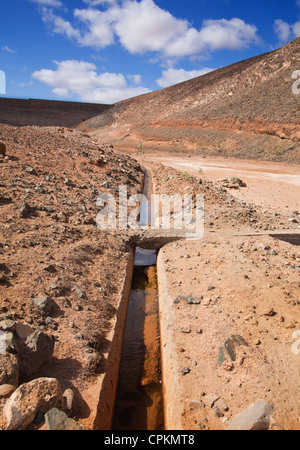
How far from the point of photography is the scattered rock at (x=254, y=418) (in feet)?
10.2

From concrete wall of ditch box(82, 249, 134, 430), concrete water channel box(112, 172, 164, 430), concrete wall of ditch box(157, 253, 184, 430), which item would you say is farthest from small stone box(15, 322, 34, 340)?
concrete wall of ditch box(157, 253, 184, 430)

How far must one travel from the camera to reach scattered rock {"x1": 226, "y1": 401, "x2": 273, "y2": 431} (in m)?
3.11

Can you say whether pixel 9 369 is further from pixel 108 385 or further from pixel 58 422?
pixel 108 385

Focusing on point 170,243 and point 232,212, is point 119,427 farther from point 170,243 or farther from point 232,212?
point 232,212

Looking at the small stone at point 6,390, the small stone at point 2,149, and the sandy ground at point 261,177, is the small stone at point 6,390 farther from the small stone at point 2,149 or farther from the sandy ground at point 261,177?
the sandy ground at point 261,177

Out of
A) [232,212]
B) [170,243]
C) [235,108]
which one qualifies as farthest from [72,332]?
[235,108]

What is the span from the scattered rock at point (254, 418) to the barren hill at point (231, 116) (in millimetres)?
20686

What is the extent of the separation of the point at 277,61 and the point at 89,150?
2370cm

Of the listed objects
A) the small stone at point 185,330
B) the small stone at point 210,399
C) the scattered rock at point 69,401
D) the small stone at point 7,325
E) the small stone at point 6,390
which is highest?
the small stone at point 7,325

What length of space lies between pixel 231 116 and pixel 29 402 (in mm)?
28919

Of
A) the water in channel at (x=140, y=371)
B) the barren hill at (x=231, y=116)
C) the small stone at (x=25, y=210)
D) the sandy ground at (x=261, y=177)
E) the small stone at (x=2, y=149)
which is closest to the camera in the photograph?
the water in channel at (x=140, y=371)

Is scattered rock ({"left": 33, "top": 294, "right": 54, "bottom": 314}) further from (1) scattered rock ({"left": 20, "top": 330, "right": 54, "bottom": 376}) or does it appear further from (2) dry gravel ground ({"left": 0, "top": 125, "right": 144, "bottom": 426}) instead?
(1) scattered rock ({"left": 20, "top": 330, "right": 54, "bottom": 376})

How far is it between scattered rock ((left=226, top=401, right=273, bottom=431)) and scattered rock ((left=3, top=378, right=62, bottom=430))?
1.79 metres

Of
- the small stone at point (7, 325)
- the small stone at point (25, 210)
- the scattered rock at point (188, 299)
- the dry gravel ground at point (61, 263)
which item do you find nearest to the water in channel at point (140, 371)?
the dry gravel ground at point (61, 263)
